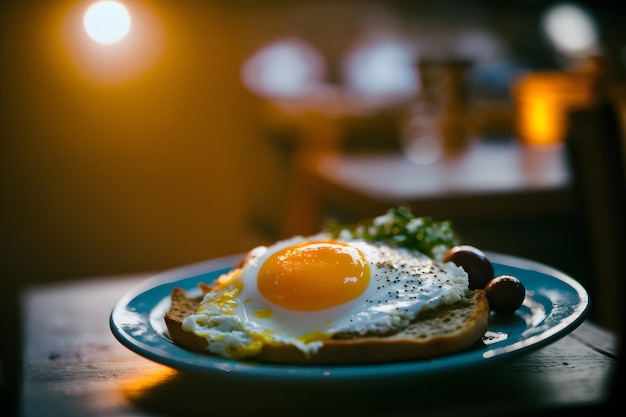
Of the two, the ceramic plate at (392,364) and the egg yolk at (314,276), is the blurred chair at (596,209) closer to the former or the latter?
the ceramic plate at (392,364)

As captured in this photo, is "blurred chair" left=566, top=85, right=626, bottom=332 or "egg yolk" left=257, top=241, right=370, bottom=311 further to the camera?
"blurred chair" left=566, top=85, right=626, bottom=332

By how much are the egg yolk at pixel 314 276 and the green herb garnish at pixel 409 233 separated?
0.57 ft

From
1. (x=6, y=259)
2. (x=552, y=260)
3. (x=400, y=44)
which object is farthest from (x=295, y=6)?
(x=552, y=260)

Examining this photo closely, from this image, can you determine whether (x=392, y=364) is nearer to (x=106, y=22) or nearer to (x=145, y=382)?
(x=145, y=382)

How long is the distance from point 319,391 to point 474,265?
431 millimetres

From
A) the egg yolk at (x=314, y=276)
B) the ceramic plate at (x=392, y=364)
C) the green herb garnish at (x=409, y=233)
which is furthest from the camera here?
the green herb garnish at (x=409, y=233)

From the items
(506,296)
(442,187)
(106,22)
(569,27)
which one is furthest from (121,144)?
(506,296)

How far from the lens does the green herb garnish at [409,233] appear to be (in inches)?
59.1

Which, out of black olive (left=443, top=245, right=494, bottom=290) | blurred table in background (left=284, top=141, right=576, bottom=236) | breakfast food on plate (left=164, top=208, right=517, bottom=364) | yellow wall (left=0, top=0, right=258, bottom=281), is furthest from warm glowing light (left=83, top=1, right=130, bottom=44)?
black olive (left=443, top=245, right=494, bottom=290)

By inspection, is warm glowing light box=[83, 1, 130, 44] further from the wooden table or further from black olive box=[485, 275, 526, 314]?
black olive box=[485, 275, 526, 314]

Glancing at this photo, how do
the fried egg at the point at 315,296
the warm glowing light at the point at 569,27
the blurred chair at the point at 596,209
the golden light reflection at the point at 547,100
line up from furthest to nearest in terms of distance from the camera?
the warm glowing light at the point at 569,27, the golden light reflection at the point at 547,100, the blurred chair at the point at 596,209, the fried egg at the point at 315,296

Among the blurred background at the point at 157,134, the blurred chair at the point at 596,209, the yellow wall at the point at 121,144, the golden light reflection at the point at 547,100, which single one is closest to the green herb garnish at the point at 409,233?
the blurred chair at the point at 596,209

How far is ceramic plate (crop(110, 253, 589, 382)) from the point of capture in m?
0.96

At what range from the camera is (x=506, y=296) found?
1245 millimetres
